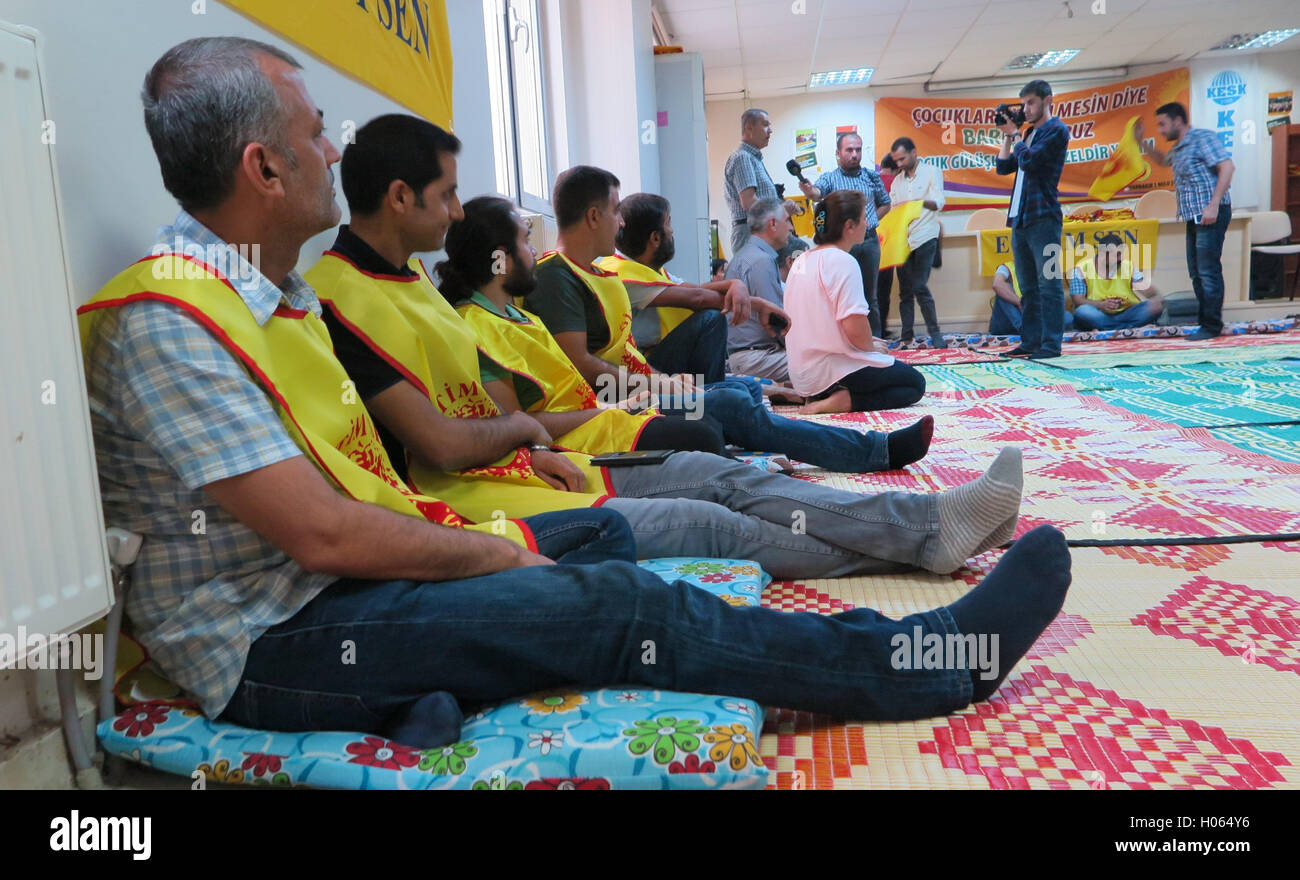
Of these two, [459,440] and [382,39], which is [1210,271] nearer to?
[382,39]

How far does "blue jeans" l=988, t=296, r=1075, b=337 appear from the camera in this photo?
21.8 feet

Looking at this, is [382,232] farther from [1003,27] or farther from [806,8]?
[1003,27]

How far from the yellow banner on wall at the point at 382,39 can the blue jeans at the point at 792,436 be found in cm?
93

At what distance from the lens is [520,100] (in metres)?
3.87

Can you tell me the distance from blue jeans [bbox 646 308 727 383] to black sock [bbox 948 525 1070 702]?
1834mm

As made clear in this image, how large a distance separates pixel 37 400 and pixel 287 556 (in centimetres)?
26

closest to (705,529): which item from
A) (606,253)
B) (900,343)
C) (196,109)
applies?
(196,109)

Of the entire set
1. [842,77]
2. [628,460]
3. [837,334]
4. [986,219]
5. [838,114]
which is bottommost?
[628,460]

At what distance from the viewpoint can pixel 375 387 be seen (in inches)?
50.7

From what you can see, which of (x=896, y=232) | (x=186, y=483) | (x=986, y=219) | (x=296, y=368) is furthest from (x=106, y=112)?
(x=986, y=219)

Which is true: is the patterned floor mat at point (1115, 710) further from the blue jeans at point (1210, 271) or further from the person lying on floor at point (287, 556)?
the blue jeans at point (1210, 271)

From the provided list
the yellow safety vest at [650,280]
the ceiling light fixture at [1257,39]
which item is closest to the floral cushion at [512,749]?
the yellow safety vest at [650,280]

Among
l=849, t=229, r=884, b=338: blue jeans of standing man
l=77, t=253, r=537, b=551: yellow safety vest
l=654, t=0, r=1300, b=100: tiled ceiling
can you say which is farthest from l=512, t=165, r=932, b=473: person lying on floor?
l=654, t=0, r=1300, b=100: tiled ceiling

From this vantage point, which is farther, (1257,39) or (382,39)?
(1257,39)
